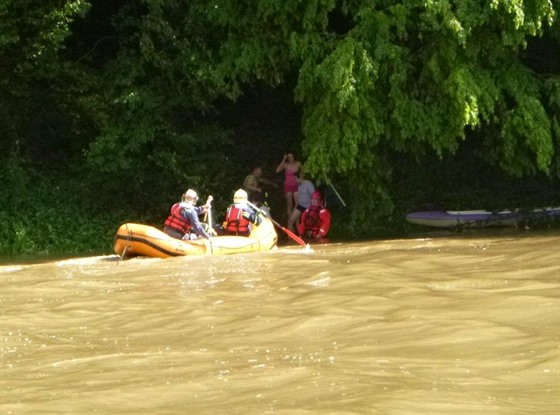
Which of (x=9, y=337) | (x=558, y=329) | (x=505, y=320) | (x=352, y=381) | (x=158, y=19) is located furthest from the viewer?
(x=158, y=19)

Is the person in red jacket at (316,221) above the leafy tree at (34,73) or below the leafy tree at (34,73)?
below

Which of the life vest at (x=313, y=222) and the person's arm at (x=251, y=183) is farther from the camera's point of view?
the person's arm at (x=251, y=183)

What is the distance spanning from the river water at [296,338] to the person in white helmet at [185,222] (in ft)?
8.92

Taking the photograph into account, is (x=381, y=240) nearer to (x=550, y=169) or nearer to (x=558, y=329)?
(x=550, y=169)

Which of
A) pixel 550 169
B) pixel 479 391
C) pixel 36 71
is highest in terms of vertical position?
pixel 36 71

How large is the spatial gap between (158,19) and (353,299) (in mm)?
10352

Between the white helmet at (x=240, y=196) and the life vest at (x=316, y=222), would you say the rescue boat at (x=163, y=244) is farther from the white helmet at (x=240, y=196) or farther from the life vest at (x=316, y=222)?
the life vest at (x=316, y=222)

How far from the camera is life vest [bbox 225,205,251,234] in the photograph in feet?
59.6

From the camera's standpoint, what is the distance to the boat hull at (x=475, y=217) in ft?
63.7

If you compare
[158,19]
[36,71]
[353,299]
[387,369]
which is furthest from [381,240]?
[387,369]

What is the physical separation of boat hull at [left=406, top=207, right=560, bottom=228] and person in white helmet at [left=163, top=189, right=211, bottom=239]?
475 cm

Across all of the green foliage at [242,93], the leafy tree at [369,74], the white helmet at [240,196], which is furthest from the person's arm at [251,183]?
the white helmet at [240,196]

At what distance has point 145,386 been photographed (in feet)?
22.6

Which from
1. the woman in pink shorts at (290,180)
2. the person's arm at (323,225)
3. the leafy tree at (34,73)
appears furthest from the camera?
the woman in pink shorts at (290,180)
